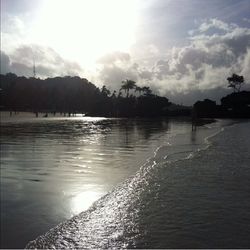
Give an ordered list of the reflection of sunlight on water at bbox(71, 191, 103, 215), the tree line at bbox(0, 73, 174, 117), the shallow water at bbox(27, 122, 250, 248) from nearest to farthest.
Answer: the shallow water at bbox(27, 122, 250, 248) < the reflection of sunlight on water at bbox(71, 191, 103, 215) < the tree line at bbox(0, 73, 174, 117)

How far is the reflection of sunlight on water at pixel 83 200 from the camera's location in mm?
9709

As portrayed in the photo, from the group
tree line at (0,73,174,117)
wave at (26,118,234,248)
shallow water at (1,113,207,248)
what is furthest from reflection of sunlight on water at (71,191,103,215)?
tree line at (0,73,174,117)

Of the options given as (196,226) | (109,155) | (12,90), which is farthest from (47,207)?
(12,90)

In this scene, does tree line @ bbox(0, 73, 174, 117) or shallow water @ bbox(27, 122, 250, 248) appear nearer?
shallow water @ bbox(27, 122, 250, 248)

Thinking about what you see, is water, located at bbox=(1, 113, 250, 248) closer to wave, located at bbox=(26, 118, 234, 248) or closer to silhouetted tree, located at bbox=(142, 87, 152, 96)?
wave, located at bbox=(26, 118, 234, 248)

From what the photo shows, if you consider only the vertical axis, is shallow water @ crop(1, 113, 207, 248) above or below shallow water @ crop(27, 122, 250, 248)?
above

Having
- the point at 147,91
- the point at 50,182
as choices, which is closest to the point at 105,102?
the point at 147,91

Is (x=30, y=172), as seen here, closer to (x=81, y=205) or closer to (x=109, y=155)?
(x=81, y=205)

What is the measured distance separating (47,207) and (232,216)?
4.66m

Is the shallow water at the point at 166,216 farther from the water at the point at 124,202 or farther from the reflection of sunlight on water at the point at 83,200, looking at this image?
the reflection of sunlight on water at the point at 83,200

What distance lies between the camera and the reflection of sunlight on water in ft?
31.9

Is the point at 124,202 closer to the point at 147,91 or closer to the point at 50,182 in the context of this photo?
the point at 50,182

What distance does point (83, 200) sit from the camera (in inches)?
413

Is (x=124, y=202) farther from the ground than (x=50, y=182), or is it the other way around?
(x=50, y=182)
